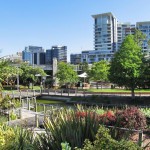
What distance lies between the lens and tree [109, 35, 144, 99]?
135ft

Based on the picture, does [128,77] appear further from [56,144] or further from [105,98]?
[56,144]

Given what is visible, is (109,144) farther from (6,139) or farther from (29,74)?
(29,74)

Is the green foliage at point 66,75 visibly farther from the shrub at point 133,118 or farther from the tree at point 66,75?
the shrub at point 133,118

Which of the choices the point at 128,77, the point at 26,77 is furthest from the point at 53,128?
the point at 26,77

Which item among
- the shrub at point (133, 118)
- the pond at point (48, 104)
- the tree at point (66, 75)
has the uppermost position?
the tree at point (66, 75)

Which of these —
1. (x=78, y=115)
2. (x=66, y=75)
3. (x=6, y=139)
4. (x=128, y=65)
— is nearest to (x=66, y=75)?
(x=66, y=75)

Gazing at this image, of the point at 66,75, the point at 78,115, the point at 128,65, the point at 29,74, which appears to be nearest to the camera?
the point at 78,115

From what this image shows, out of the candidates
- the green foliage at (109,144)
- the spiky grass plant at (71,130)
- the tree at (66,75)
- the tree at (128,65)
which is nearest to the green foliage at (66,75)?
the tree at (66,75)

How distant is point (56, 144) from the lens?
776 centimetres

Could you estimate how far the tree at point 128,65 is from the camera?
4116cm

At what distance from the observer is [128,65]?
41.2 metres

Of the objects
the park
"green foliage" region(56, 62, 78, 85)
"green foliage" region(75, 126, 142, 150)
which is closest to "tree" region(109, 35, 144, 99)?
the park

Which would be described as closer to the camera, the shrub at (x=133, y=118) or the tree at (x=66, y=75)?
the shrub at (x=133, y=118)

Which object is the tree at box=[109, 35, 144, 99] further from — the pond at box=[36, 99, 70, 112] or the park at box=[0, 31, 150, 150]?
the pond at box=[36, 99, 70, 112]
